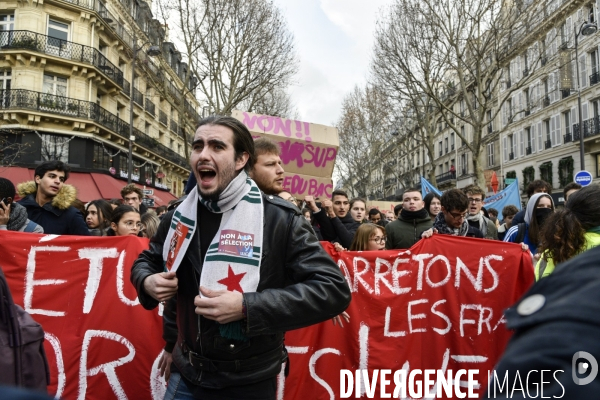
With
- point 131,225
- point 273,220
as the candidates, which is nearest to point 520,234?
point 273,220

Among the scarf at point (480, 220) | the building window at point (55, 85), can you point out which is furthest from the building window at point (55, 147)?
the scarf at point (480, 220)

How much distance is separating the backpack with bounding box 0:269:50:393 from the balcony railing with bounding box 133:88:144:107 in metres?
32.8

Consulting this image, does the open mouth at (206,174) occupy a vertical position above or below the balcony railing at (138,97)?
below

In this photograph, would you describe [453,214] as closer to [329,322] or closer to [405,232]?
[405,232]

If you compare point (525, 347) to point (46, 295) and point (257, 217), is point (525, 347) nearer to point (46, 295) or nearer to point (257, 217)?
point (257, 217)

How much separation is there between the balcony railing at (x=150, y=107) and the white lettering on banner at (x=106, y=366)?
107ft

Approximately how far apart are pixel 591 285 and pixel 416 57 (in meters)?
18.2

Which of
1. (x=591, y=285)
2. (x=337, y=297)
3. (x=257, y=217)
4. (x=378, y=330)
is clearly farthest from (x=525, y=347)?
(x=378, y=330)

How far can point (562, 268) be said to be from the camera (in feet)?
2.15

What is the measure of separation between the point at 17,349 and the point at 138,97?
110 feet

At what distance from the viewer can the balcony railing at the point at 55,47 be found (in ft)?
75.4

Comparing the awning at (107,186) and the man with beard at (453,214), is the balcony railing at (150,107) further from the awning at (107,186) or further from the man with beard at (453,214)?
the man with beard at (453,214)

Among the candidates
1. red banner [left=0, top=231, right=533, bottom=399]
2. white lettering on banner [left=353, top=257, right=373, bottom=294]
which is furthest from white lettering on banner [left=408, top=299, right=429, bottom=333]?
white lettering on banner [left=353, top=257, right=373, bottom=294]

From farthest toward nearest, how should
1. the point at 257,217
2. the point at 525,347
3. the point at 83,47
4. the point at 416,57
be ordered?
the point at 83,47, the point at 416,57, the point at 257,217, the point at 525,347
